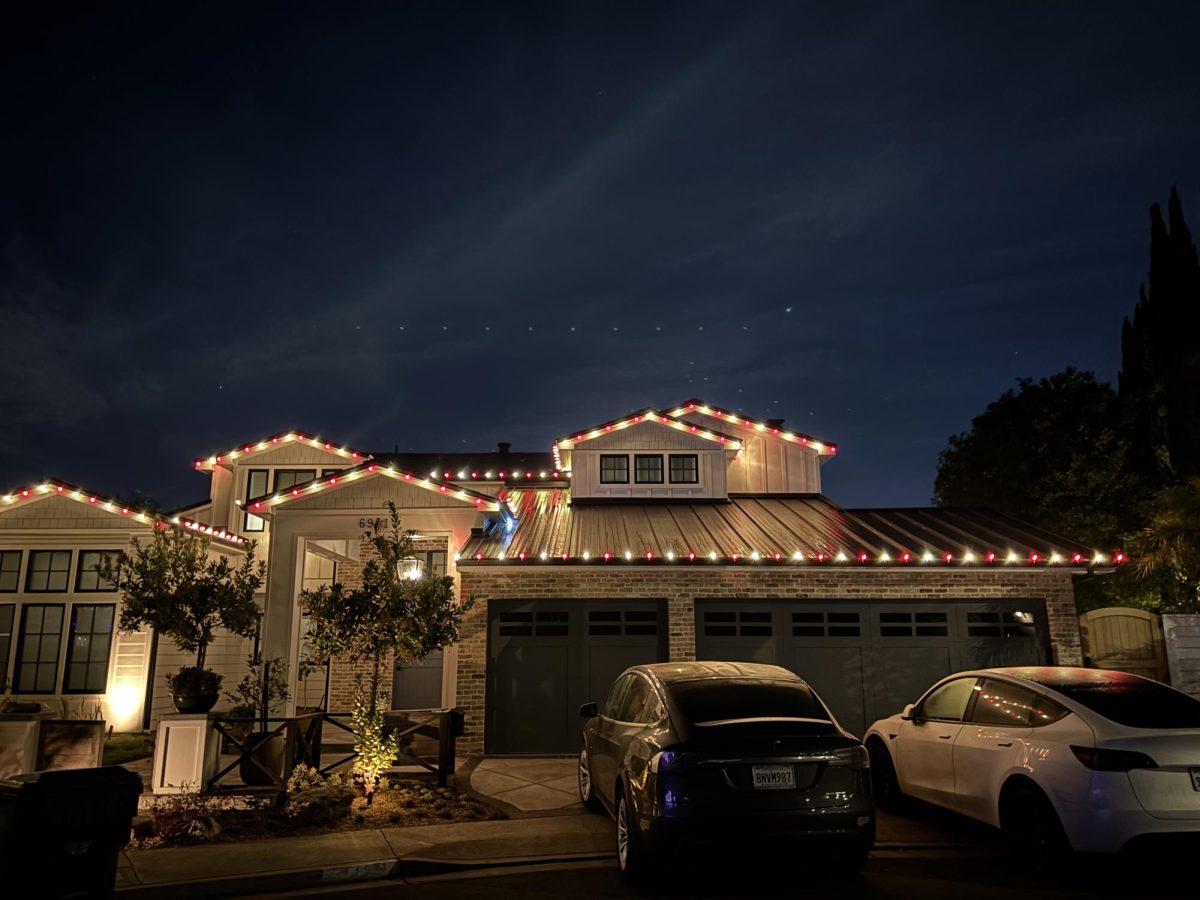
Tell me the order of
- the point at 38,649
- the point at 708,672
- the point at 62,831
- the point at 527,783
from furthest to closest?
the point at 38,649, the point at 527,783, the point at 708,672, the point at 62,831

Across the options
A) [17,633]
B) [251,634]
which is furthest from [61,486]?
[251,634]

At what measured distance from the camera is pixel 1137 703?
21.1 ft

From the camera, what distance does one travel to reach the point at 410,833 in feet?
25.9

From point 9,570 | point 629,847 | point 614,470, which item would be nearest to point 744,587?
point 614,470

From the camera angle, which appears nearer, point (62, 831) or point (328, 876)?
point (62, 831)

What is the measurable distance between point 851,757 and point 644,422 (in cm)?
1178

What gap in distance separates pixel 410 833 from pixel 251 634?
13.6 ft

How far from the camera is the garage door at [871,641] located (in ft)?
42.3

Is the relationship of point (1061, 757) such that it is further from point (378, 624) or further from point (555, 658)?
point (555, 658)

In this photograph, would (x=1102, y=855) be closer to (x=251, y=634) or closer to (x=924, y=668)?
(x=924, y=668)

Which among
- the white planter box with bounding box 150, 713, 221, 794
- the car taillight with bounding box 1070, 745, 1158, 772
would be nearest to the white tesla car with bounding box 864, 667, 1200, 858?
the car taillight with bounding box 1070, 745, 1158, 772

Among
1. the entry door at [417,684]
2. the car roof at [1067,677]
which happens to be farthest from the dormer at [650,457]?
the car roof at [1067,677]

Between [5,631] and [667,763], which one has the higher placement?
[5,631]

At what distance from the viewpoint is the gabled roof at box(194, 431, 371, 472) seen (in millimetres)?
18250
